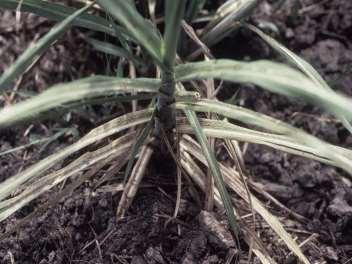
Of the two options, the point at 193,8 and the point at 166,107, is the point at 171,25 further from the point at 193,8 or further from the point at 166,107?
the point at 193,8

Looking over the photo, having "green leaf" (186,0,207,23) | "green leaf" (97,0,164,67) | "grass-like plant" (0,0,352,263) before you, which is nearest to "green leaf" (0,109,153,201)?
"grass-like plant" (0,0,352,263)

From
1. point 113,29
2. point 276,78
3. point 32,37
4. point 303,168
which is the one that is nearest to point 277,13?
point 303,168

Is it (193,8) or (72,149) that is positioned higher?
(193,8)

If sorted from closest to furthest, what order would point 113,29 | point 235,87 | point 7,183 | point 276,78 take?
point 276,78 < point 7,183 < point 113,29 < point 235,87

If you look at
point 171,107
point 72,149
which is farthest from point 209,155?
point 72,149

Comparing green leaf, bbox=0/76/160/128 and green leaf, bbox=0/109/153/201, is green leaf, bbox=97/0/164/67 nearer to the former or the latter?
green leaf, bbox=0/76/160/128

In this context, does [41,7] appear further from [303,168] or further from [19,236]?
[303,168]

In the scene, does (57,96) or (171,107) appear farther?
(171,107)
